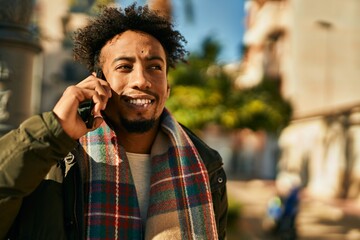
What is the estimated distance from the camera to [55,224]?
163 centimetres

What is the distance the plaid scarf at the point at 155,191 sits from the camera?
5.97 feet

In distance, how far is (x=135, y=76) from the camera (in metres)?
1.93

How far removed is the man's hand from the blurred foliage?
8816 millimetres

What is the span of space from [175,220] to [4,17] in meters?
2.17

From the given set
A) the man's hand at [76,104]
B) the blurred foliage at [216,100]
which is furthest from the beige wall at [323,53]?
the man's hand at [76,104]

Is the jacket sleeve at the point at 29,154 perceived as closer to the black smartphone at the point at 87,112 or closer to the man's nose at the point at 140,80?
the black smartphone at the point at 87,112

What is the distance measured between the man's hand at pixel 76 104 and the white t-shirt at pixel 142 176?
1.31 ft

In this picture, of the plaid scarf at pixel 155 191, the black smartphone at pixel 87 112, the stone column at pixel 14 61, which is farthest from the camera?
the stone column at pixel 14 61

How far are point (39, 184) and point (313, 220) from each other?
43.1 feet

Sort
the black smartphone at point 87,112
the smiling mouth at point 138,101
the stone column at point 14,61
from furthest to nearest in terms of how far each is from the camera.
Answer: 1. the stone column at point 14,61
2. the smiling mouth at point 138,101
3. the black smartphone at point 87,112

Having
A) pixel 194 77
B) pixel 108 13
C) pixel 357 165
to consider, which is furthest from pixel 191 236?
pixel 357 165

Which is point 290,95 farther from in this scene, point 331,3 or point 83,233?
point 83,233

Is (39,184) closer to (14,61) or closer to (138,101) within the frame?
(138,101)

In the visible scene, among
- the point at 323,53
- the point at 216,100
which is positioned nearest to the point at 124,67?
the point at 216,100
